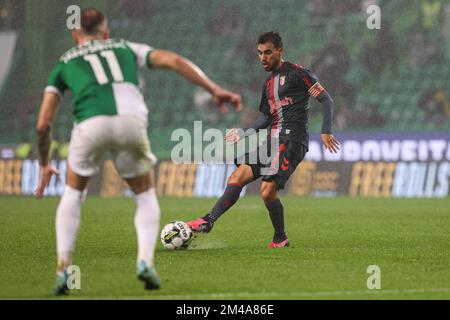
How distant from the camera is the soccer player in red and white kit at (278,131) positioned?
9812 millimetres

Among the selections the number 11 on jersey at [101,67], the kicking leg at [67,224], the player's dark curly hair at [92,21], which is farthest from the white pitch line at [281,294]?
the player's dark curly hair at [92,21]

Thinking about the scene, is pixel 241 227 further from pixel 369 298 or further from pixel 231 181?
pixel 369 298

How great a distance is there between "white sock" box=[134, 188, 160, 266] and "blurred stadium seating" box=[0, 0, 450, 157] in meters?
16.8

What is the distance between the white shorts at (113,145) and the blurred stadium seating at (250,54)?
1685 cm

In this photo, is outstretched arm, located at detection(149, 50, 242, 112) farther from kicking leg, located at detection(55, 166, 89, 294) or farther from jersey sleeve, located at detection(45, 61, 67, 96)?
kicking leg, located at detection(55, 166, 89, 294)

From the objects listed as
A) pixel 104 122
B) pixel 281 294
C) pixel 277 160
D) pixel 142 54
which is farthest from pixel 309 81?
pixel 104 122

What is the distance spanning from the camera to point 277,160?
9.86m

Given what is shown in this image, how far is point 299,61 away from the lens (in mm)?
26297

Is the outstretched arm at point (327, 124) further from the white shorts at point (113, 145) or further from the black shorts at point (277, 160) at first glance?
the white shorts at point (113, 145)

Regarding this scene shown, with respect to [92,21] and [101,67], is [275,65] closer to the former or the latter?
[92,21]

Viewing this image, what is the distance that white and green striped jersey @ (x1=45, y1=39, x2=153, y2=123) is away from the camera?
6512mm

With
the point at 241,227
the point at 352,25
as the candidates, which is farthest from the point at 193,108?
the point at 241,227

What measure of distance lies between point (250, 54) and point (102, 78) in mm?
20412

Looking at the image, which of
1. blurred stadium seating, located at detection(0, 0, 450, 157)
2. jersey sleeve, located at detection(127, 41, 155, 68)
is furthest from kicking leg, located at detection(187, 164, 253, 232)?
blurred stadium seating, located at detection(0, 0, 450, 157)
